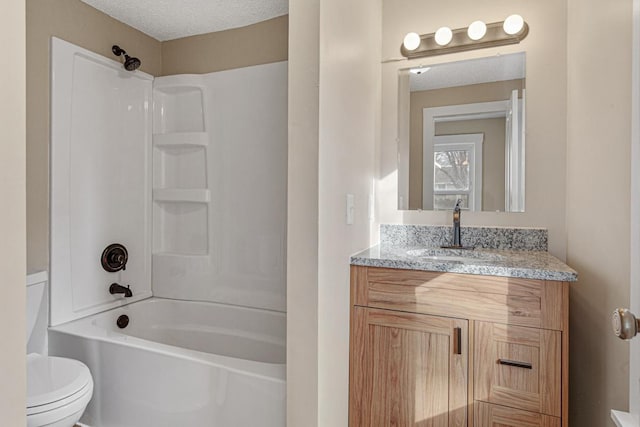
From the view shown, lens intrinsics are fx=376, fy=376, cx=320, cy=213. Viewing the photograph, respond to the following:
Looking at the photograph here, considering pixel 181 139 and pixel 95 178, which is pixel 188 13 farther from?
pixel 95 178

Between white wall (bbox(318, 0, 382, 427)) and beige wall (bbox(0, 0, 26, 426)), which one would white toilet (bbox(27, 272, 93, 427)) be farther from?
beige wall (bbox(0, 0, 26, 426))

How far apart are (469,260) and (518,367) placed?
498 mm

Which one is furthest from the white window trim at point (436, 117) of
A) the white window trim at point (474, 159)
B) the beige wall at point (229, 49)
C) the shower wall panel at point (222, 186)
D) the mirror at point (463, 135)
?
the beige wall at point (229, 49)

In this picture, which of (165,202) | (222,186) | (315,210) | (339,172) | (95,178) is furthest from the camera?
(165,202)

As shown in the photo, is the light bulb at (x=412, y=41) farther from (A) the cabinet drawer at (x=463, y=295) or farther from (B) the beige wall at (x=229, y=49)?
(A) the cabinet drawer at (x=463, y=295)

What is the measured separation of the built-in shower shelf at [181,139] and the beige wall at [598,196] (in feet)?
7.23

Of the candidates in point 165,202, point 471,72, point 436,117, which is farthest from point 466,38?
point 165,202

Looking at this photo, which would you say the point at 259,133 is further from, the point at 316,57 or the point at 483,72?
the point at 483,72

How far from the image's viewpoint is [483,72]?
2117 millimetres

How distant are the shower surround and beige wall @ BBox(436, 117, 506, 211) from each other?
1183 mm

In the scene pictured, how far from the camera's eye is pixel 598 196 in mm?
1476

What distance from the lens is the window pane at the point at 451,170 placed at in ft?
7.20

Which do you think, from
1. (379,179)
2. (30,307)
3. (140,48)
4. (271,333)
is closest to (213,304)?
(271,333)

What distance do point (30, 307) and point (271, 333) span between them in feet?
4.36
